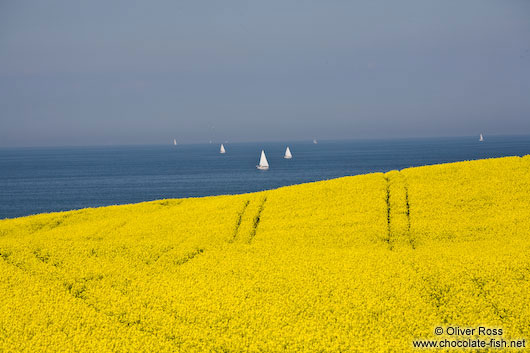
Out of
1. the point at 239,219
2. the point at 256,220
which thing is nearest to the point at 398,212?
the point at 256,220

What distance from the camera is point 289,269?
1931 cm

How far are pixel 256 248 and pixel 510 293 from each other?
1210 centimetres

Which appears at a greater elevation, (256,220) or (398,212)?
(398,212)

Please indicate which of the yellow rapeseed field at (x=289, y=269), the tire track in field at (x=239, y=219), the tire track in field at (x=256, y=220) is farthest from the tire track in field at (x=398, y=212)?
the tire track in field at (x=239, y=219)

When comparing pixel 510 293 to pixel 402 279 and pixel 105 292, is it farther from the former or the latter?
pixel 105 292

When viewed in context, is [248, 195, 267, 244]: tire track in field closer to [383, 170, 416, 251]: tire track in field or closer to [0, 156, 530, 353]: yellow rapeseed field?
[0, 156, 530, 353]: yellow rapeseed field

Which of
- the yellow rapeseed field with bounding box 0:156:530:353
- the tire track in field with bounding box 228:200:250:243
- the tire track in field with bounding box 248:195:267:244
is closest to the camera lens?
the yellow rapeseed field with bounding box 0:156:530:353

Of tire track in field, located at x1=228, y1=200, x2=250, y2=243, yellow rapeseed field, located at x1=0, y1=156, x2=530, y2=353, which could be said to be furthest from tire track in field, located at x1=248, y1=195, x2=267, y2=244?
tire track in field, located at x1=228, y1=200, x2=250, y2=243

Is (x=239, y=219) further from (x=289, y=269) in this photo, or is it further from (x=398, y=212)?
Answer: (x=398, y=212)

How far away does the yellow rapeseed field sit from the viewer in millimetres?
14242

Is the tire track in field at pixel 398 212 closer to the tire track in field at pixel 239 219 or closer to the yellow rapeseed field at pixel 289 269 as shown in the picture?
the yellow rapeseed field at pixel 289 269

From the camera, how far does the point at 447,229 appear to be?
2397cm

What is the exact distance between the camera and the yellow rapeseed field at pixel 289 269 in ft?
46.7

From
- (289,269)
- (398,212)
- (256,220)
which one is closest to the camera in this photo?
(289,269)
